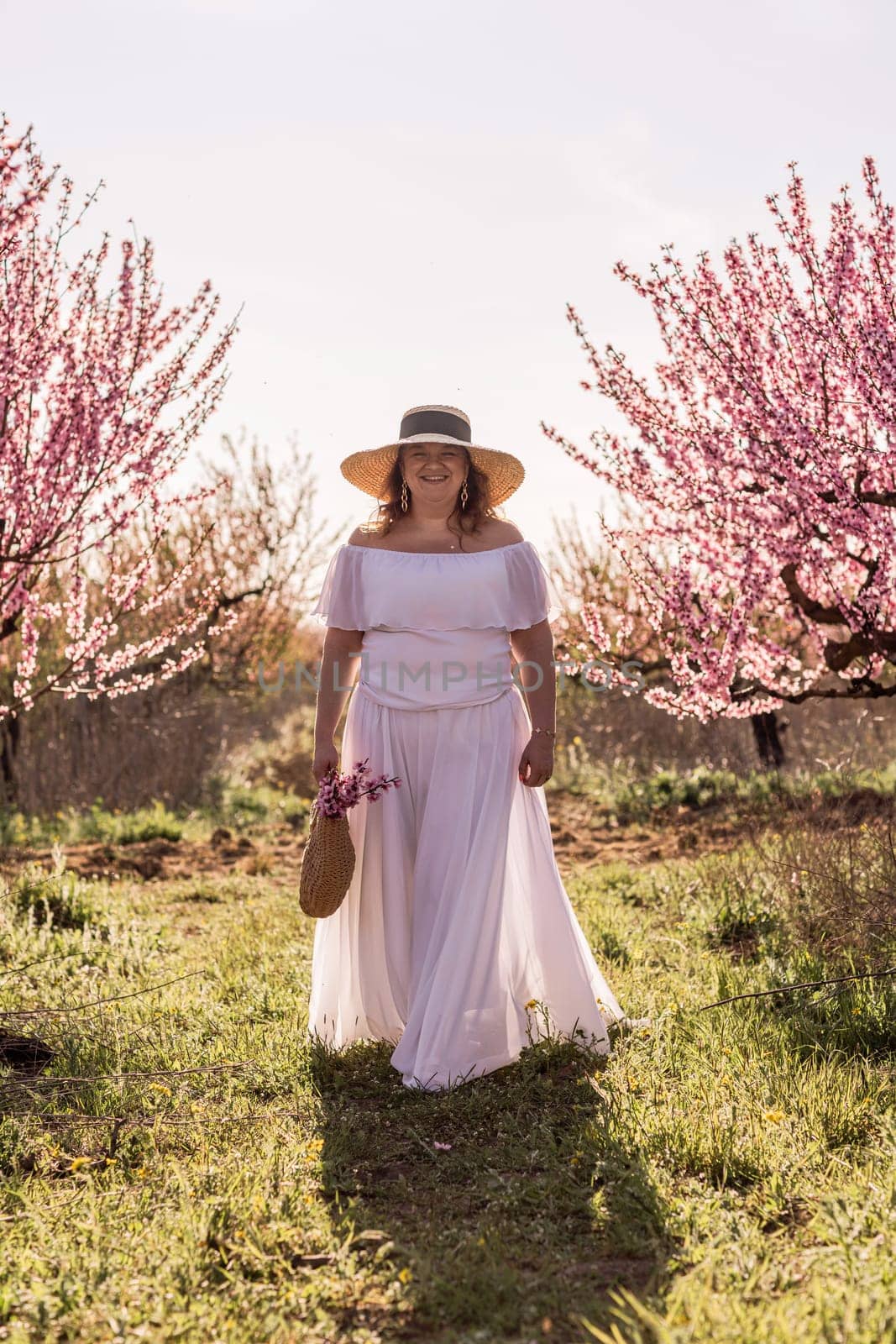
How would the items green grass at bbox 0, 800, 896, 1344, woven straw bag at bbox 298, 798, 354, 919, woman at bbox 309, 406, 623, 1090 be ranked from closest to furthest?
1. green grass at bbox 0, 800, 896, 1344
2. woven straw bag at bbox 298, 798, 354, 919
3. woman at bbox 309, 406, 623, 1090

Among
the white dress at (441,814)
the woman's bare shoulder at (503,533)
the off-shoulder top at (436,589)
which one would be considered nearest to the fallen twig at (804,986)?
the white dress at (441,814)

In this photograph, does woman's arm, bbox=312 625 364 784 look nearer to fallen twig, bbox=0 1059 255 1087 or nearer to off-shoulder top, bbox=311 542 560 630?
off-shoulder top, bbox=311 542 560 630

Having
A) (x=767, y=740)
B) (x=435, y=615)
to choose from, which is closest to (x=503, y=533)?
(x=435, y=615)

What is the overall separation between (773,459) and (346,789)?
2.57 meters

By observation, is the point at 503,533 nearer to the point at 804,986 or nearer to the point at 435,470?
the point at 435,470

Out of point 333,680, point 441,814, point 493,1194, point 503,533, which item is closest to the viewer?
point 493,1194

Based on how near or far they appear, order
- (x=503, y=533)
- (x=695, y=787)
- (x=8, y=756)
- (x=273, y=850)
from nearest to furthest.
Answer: (x=503, y=533) → (x=273, y=850) → (x=695, y=787) → (x=8, y=756)

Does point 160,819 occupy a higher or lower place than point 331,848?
lower

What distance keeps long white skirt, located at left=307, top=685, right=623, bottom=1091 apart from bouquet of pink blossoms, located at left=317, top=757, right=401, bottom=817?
13 centimetres

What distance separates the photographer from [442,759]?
13.2ft

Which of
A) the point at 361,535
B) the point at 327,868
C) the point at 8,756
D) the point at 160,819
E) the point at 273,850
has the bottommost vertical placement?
the point at 273,850

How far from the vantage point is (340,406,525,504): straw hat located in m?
4.14

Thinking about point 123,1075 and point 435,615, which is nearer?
point 123,1075

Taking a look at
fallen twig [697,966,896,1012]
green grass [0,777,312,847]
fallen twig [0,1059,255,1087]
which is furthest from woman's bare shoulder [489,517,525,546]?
green grass [0,777,312,847]
